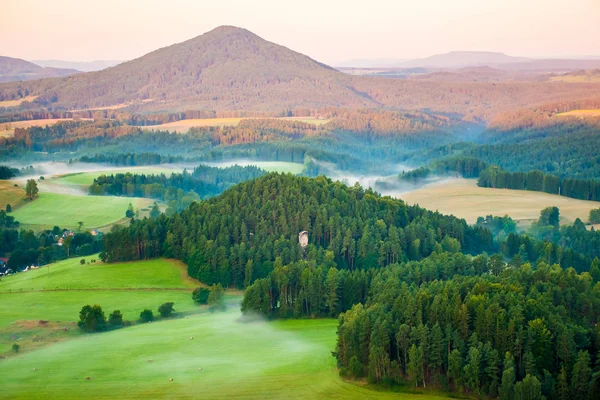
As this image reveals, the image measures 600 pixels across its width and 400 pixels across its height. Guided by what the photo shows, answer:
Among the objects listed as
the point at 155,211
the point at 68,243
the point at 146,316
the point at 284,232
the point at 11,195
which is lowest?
the point at 146,316

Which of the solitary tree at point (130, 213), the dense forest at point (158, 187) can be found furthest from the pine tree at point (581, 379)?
the dense forest at point (158, 187)

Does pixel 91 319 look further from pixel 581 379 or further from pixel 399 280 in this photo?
pixel 581 379

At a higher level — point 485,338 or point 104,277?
point 485,338

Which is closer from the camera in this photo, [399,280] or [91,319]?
[91,319]

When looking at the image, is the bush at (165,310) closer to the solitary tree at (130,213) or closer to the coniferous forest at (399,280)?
the coniferous forest at (399,280)

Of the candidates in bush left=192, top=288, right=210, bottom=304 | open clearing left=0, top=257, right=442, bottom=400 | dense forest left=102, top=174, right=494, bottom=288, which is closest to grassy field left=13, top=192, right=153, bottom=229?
dense forest left=102, top=174, right=494, bottom=288

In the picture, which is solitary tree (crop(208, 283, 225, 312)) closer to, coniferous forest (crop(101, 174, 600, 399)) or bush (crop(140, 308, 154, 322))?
coniferous forest (crop(101, 174, 600, 399))

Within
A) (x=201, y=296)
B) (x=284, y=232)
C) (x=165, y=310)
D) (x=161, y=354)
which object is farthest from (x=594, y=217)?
(x=161, y=354)

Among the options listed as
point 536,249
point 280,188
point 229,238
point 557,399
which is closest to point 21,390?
point 557,399
